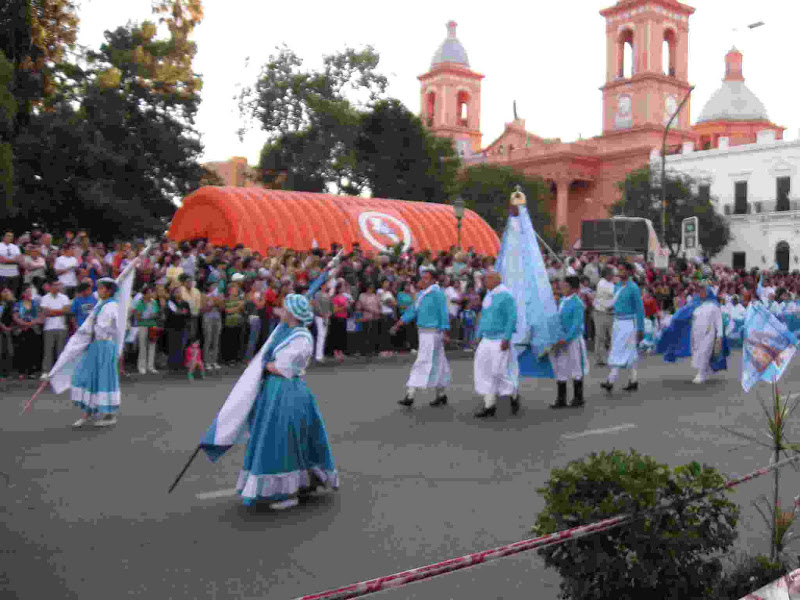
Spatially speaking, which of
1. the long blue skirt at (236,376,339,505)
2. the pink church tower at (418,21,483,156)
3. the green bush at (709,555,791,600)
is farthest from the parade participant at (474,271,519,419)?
the pink church tower at (418,21,483,156)

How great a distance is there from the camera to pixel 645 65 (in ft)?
219

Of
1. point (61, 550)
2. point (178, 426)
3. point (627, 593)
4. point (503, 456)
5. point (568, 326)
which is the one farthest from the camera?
point (568, 326)

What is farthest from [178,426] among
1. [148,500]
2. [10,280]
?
[10,280]

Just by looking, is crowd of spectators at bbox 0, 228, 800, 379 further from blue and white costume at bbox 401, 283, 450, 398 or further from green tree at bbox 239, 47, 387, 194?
green tree at bbox 239, 47, 387, 194

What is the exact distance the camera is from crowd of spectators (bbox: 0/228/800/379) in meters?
A: 13.4

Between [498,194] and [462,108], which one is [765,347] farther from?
[462,108]

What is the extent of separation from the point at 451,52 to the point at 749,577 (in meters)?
87.6

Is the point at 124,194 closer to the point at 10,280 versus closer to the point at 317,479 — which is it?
the point at 10,280

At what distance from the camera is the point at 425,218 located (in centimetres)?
2669

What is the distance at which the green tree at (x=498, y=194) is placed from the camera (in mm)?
59969

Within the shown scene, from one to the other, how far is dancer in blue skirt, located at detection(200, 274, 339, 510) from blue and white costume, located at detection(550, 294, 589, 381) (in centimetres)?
539

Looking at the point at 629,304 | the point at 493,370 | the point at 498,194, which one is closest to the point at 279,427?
the point at 493,370

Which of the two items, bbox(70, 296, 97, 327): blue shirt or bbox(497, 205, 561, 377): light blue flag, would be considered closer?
bbox(497, 205, 561, 377): light blue flag

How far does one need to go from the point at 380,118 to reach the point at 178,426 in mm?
38944
